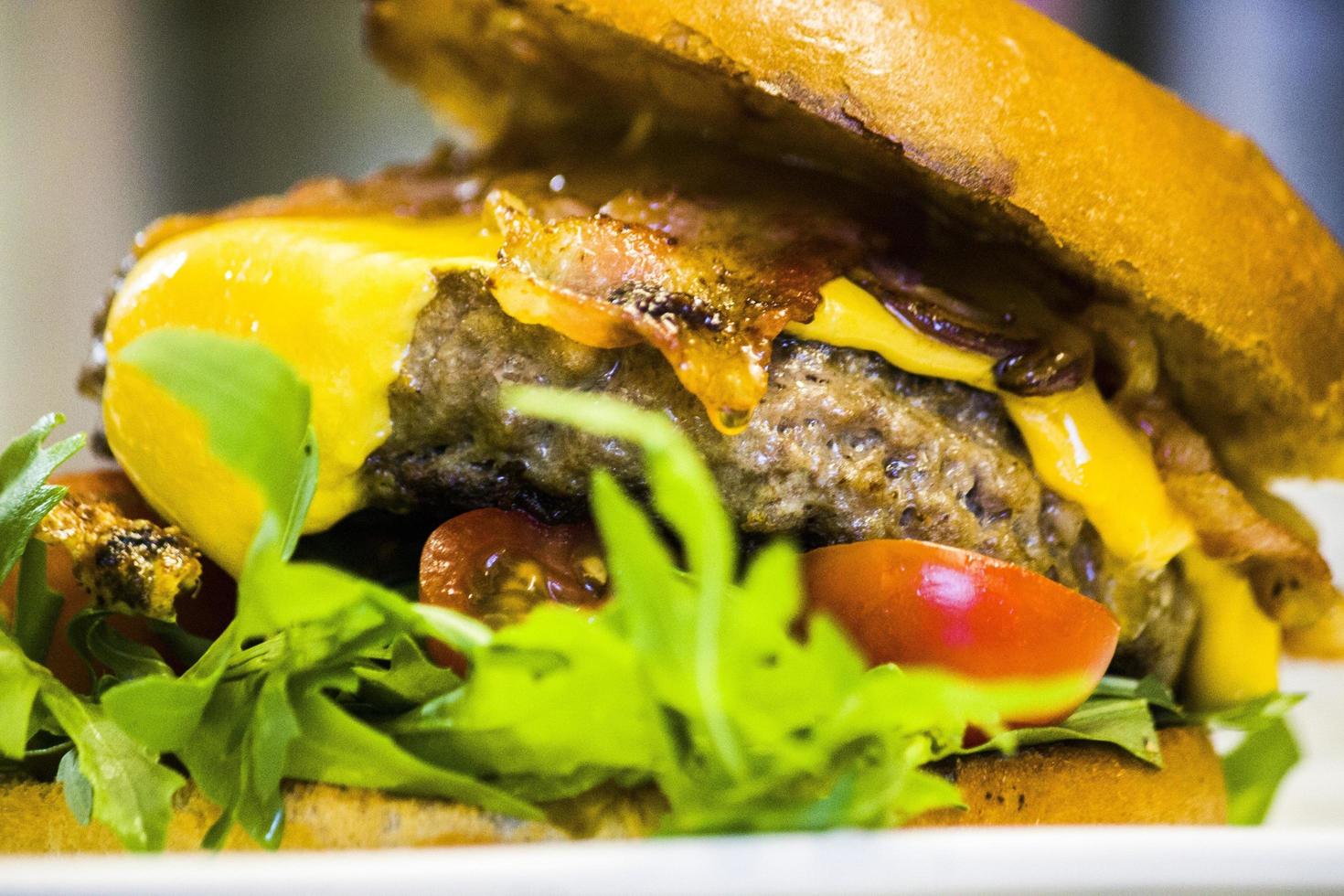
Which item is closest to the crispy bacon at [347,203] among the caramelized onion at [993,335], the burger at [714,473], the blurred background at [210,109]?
the burger at [714,473]

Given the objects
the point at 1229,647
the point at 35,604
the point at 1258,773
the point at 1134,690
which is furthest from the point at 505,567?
the point at 1258,773

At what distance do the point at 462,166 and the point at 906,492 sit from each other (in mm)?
985

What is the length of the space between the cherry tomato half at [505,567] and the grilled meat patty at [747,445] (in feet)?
0.10

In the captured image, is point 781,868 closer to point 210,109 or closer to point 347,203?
point 347,203

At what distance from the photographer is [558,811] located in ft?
3.29

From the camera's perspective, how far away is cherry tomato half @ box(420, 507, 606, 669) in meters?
1.13

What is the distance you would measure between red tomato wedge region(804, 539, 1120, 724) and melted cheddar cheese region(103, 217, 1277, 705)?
19cm

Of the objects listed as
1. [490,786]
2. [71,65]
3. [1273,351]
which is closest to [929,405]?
[1273,351]

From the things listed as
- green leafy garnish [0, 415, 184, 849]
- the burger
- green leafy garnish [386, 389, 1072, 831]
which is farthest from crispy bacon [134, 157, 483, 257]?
green leafy garnish [386, 389, 1072, 831]

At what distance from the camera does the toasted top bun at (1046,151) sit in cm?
114

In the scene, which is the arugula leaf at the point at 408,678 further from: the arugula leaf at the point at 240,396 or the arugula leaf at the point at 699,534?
the arugula leaf at the point at 699,534

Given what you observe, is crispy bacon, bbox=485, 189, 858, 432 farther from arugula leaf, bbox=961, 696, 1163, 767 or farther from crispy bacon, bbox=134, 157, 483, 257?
arugula leaf, bbox=961, 696, 1163, 767

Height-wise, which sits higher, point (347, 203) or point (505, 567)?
point (347, 203)

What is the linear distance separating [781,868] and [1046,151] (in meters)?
0.79
